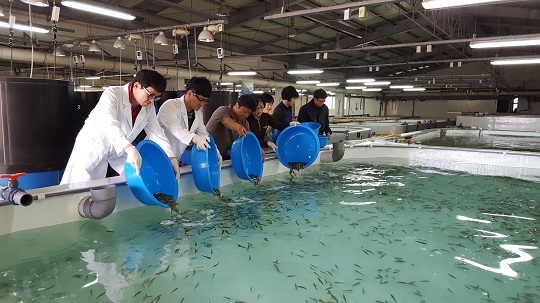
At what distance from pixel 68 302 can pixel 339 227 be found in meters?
1.97

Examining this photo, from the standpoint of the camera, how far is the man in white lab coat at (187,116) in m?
3.22

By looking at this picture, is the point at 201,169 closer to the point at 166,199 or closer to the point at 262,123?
the point at 166,199

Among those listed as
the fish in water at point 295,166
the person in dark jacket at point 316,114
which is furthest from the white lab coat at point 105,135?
the person in dark jacket at point 316,114

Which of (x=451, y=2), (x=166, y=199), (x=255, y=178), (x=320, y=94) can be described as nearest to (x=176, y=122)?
(x=166, y=199)

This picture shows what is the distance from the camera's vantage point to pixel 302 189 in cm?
421

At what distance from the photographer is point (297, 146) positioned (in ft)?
16.1

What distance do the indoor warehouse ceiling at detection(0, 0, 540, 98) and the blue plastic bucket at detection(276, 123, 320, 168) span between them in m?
2.03

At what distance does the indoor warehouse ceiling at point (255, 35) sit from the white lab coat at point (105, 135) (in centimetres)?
201

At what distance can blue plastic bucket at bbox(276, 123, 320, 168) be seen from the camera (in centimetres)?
473

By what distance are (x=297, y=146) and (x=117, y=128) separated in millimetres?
2772

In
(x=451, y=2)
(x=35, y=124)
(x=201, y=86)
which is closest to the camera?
(x=201, y=86)

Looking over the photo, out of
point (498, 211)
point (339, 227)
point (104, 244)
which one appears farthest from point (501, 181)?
point (104, 244)

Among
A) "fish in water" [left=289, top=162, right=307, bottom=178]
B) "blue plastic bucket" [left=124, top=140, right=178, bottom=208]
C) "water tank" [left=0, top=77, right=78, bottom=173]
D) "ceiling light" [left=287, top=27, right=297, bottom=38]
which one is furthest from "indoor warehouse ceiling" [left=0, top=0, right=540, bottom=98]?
"fish in water" [left=289, top=162, right=307, bottom=178]

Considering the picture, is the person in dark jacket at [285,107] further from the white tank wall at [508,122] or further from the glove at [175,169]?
the white tank wall at [508,122]
